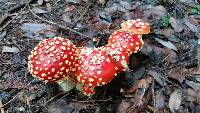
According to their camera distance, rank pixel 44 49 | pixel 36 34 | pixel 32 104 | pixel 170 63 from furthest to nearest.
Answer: pixel 36 34
pixel 170 63
pixel 32 104
pixel 44 49

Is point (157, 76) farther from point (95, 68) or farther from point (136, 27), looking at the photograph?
point (95, 68)

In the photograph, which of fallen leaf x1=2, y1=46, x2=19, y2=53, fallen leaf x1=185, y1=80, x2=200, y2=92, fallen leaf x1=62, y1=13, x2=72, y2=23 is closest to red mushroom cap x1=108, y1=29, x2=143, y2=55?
fallen leaf x1=185, y1=80, x2=200, y2=92

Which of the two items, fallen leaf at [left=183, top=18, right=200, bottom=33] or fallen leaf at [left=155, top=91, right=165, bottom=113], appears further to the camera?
fallen leaf at [left=183, top=18, right=200, bottom=33]

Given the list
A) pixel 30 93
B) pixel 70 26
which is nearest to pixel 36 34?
pixel 70 26

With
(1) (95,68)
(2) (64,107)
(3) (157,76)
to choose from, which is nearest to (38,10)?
(2) (64,107)

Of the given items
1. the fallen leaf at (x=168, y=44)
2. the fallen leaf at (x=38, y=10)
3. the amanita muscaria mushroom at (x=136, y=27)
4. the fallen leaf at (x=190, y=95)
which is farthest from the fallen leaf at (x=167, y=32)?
the fallen leaf at (x=38, y=10)

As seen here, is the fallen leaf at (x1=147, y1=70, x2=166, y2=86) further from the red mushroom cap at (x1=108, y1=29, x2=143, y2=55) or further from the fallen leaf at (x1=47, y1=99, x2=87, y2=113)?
the fallen leaf at (x1=47, y1=99, x2=87, y2=113)

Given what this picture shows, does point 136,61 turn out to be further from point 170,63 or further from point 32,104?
point 32,104

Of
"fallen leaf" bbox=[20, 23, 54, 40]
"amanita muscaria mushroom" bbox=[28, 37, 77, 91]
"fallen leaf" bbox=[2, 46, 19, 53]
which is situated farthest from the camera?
"fallen leaf" bbox=[20, 23, 54, 40]
